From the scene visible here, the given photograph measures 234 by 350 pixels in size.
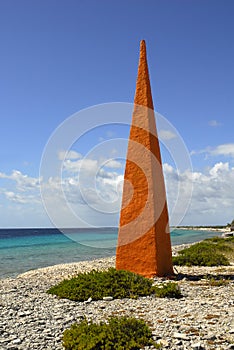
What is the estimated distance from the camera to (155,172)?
1411 centimetres

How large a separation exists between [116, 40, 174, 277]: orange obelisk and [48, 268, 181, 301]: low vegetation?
1848 mm

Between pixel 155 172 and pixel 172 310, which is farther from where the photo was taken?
pixel 155 172

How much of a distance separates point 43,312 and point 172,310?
10.3 feet

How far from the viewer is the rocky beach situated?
260 inches

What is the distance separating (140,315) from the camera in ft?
27.1

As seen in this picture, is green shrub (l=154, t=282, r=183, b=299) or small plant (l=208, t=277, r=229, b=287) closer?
green shrub (l=154, t=282, r=183, b=299)

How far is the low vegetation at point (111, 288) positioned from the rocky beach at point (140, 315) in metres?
0.33

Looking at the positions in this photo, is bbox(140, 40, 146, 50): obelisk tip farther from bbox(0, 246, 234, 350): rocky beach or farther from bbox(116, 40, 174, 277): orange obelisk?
bbox(0, 246, 234, 350): rocky beach

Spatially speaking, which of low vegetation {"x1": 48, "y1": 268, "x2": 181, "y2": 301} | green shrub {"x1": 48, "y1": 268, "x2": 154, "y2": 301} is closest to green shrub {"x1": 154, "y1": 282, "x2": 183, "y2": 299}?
low vegetation {"x1": 48, "y1": 268, "x2": 181, "y2": 301}

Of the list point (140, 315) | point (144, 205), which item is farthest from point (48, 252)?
point (140, 315)

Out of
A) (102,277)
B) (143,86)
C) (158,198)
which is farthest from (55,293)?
(143,86)

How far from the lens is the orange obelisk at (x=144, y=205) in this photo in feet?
44.4

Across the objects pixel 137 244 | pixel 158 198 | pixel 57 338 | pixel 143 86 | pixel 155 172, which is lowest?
pixel 57 338

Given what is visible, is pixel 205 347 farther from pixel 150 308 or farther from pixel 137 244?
pixel 137 244
